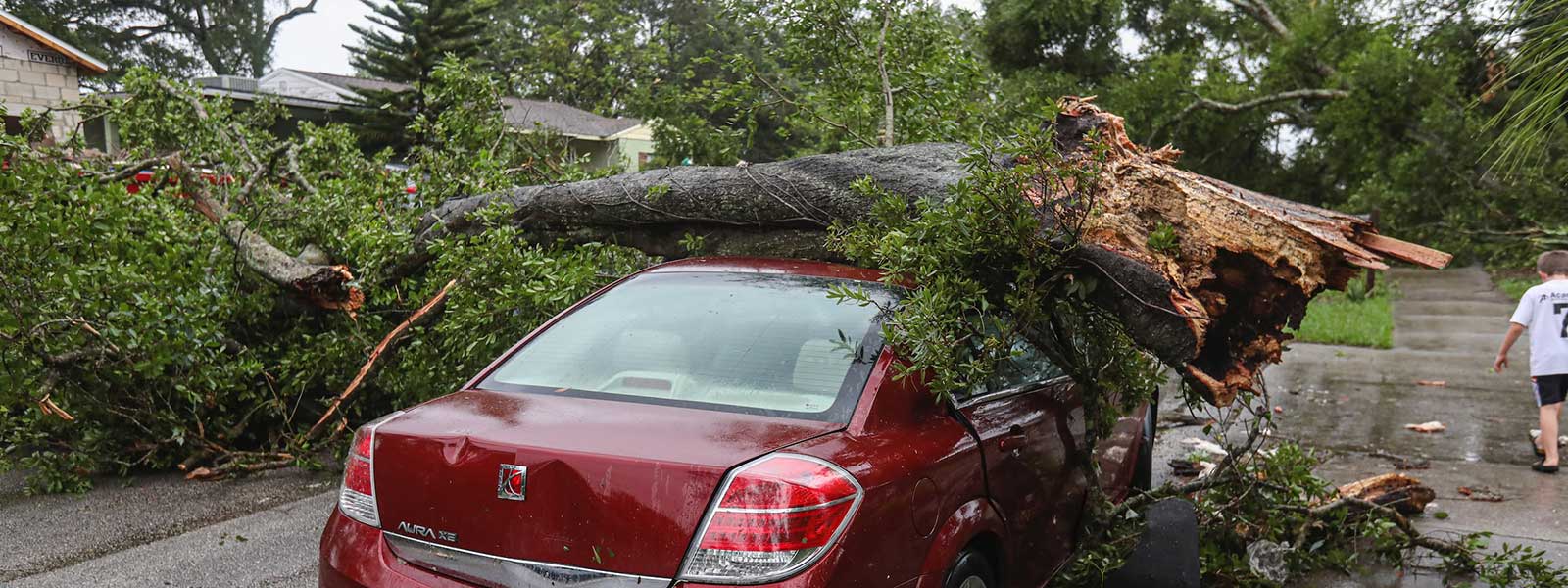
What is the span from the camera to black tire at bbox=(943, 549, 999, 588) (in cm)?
299

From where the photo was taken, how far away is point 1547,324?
6.75 m

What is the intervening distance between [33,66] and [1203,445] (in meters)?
22.5

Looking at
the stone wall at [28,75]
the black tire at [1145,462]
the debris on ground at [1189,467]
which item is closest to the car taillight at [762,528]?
the black tire at [1145,462]

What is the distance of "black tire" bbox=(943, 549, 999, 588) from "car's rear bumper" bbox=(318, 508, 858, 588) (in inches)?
22.1

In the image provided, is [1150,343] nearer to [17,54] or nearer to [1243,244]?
[1243,244]

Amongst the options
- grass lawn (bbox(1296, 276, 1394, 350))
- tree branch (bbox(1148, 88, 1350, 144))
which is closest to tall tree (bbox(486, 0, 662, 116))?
tree branch (bbox(1148, 88, 1350, 144))

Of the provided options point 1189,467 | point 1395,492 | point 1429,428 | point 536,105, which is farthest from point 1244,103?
point 536,105

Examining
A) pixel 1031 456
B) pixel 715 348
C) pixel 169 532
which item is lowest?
pixel 169 532

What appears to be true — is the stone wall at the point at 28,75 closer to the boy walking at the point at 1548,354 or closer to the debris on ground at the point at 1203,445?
the debris on ground at the point at 1203,445

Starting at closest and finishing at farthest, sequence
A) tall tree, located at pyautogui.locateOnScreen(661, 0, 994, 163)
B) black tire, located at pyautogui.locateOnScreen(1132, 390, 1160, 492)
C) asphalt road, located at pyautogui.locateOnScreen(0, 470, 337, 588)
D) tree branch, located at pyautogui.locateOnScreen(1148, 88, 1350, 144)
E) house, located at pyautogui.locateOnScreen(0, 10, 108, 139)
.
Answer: asphalt road, located at pyautogui.locateOnScreen(0, 470, 337, 588) → black tire, located at pyautogui.locateOnScreen(1132, 390, 1160, 492) → tall tree, located at pyautogui.locateOnScreen(661, 0, 994, 163) → tree branch, located at pyautogui.locateOnScreen(1148, 88, 1350, 144) → house, located at pyautogui.locateOnScreen(0, 10, 108, 139)

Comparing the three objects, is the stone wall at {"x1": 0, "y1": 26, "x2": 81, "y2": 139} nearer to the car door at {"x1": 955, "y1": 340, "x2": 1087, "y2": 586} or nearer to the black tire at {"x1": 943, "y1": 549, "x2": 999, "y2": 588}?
the car door at {"x1": 955, "y1": 340, "x2": 1087, "y2": 586}

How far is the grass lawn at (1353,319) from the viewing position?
12.3 meters

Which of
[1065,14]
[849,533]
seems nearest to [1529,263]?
[1065,14]

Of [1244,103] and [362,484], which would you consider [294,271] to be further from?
[1244,103]
